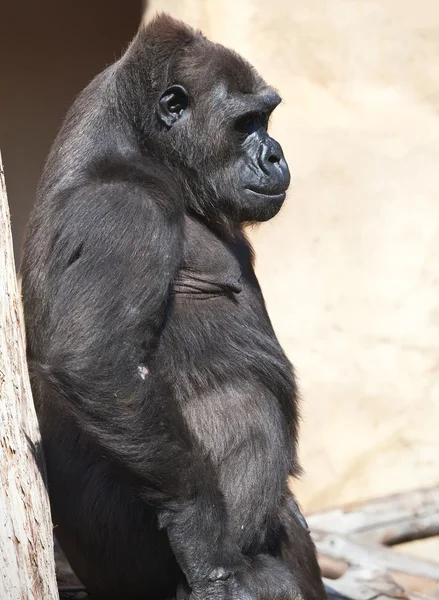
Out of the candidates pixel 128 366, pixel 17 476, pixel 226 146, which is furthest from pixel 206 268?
pixel 17 476

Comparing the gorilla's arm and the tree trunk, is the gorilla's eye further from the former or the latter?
the tree trunk

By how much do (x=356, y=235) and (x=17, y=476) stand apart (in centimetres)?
506

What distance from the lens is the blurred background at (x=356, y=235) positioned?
7.91 meters

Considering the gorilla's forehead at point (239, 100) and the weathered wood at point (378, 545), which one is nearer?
the gorilla's forehead at point (239, 100)

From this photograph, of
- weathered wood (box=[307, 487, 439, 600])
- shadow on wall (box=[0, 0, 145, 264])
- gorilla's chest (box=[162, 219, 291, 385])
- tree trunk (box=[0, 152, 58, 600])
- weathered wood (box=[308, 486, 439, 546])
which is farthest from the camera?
shadow on wall (box=[0, 0, 145, 264])

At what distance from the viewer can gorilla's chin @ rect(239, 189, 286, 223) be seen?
4359 millimetres

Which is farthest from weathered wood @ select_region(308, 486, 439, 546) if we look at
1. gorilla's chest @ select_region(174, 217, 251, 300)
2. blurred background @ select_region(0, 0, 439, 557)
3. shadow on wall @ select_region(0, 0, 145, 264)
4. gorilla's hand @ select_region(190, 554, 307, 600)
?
shadow on wall @ select_region(0, 0, 145, 264)

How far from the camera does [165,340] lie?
3990 mm

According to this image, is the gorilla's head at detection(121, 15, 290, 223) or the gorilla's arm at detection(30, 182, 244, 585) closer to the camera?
the gorilla's arm at detection(30, 182, 244, 585)

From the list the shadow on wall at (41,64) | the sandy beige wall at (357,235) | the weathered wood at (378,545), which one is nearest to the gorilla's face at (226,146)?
the weathered wood at (378,545)

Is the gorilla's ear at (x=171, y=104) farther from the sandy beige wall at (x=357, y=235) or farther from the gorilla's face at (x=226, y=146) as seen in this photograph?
the sandy beige wall at (x=357, y=235)

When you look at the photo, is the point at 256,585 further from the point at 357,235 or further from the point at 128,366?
the point at 357,235

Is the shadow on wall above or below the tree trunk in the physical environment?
above

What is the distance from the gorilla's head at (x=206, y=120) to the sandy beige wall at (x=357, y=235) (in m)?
3.59
